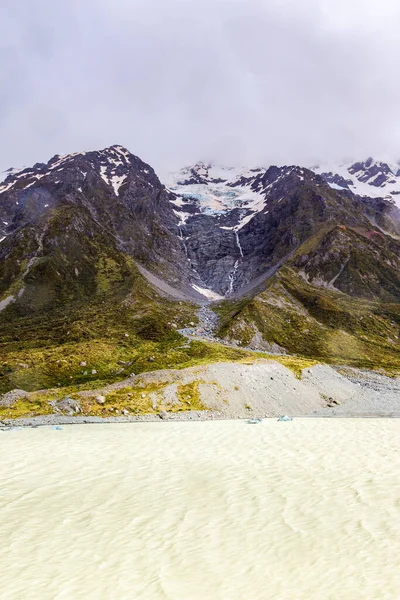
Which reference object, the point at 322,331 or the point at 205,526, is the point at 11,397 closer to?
the point at 205,526

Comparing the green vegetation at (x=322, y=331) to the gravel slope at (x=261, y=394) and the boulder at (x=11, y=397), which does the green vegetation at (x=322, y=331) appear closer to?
the gravel slope at (x=261, y=394)

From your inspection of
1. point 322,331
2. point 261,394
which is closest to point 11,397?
point 261,394

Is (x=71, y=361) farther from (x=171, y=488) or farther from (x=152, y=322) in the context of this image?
(x=171, y=488)

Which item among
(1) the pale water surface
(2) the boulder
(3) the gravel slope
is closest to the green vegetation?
(3) the gravel slope

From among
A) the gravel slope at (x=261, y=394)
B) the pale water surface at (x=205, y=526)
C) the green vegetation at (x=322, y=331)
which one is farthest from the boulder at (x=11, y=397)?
the green vegetation at (x=322, y=331)

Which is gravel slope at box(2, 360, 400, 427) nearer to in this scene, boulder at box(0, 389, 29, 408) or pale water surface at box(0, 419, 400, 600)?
boulder at box(0, 389, 29, 408)

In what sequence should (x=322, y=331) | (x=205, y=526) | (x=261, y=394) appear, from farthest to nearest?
(x=322, y=331), (x=261, y=394), (x=205, y=526)

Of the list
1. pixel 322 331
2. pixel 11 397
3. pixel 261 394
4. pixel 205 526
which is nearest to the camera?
pixel 205 526

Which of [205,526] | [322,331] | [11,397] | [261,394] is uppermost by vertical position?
[322,331]
